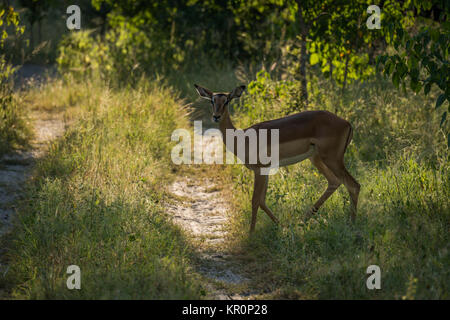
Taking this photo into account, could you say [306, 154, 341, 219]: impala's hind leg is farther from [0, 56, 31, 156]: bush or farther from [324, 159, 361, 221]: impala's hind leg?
[0, 56, 31, 156]: bush

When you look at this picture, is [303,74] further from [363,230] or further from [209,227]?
[363,230]

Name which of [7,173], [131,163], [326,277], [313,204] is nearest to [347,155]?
→ [313,204]

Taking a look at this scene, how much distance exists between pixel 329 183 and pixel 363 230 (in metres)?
0.94

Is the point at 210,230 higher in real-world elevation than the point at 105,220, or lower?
lower

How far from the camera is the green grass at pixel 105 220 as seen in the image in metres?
4.04

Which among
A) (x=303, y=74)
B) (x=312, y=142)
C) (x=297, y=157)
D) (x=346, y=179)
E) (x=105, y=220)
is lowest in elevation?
(x=105, y=220)

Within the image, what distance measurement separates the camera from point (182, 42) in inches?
519

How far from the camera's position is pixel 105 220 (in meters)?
5.01

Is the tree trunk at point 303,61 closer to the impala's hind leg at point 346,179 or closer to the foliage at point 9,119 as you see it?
the impala's hind leg at point 346,179

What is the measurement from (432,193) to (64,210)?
11.7 ft

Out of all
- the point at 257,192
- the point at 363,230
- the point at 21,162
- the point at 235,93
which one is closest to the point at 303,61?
the point at 235,93

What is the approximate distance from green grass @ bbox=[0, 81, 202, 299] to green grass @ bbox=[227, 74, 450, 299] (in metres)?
0.83

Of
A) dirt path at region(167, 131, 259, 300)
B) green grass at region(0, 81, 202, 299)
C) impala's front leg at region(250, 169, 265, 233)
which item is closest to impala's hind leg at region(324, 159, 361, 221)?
impala's front leg at region(250, 169, 265, 233)
